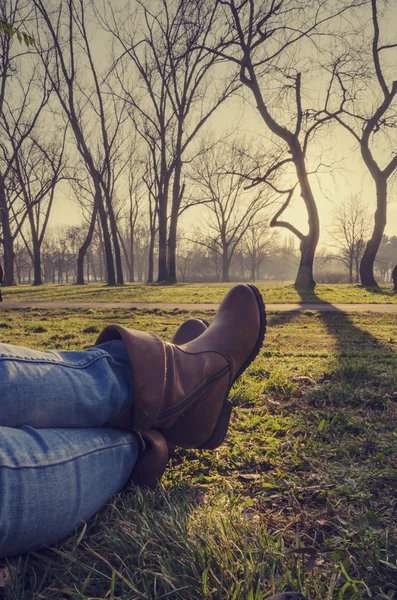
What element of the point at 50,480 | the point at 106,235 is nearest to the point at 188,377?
the point at 50,480

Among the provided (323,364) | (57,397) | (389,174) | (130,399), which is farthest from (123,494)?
(389,174)

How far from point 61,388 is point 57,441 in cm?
15

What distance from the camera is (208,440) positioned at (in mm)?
1597

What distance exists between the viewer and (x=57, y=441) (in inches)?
44.6

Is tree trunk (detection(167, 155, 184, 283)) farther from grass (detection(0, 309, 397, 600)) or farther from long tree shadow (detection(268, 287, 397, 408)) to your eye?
grass (detection(0, 309, 397, 600))

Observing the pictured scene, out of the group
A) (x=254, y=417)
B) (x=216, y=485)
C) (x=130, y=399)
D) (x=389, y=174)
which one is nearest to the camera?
(x=130, y=399)

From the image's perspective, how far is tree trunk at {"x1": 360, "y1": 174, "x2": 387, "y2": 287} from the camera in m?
12.9

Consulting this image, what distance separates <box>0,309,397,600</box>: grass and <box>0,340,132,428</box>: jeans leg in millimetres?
290

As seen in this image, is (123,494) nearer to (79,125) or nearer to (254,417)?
(254,417)

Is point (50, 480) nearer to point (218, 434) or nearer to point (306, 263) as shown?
point (218, 434)

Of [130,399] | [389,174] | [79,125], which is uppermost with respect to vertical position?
[79,125]

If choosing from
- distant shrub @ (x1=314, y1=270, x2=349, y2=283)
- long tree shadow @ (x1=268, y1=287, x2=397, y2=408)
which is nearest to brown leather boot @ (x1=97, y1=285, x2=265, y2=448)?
long tree shadow @ (x1=268, y1=287, x2=397, y2=408)

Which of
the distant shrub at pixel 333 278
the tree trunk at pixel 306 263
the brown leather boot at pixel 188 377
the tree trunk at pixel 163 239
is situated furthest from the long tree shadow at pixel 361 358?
the distant shrub at pixel 333 278

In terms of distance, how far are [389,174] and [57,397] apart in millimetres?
13821
